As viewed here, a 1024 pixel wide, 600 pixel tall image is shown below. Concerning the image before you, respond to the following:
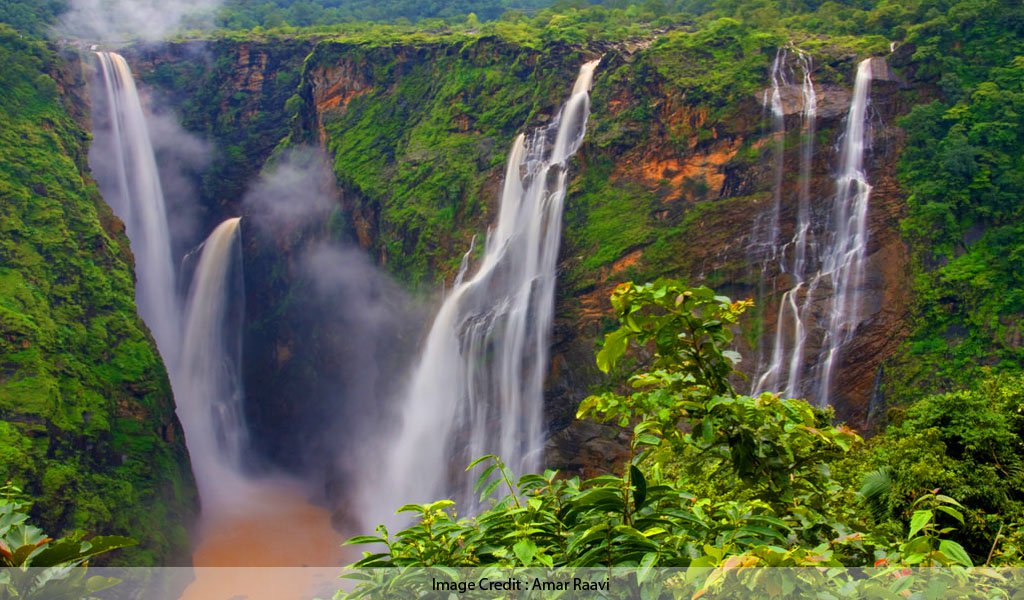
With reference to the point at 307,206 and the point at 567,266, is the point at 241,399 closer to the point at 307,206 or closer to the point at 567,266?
the point at 307,206

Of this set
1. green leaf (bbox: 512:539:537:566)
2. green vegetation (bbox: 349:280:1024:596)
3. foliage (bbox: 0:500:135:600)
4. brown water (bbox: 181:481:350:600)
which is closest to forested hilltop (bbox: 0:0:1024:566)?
brown water (bbox: 181:481:350:600)

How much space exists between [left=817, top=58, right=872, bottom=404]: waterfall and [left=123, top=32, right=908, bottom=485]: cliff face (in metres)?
0.24

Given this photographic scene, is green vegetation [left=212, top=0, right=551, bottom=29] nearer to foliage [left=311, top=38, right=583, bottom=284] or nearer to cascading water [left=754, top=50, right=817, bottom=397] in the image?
foliage [left=311, top=38, right=583, bottom=284]

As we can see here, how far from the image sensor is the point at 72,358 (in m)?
21.0

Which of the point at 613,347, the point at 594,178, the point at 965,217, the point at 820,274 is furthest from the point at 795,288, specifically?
the point at 613,347

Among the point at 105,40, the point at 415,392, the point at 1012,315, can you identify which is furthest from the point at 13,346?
the point at 1012,315

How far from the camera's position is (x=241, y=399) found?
29.7m

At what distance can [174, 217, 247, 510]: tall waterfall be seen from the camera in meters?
27.5

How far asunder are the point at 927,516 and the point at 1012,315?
17742mm

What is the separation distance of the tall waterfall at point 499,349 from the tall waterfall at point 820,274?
217 inches

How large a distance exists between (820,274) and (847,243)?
0.98 metres

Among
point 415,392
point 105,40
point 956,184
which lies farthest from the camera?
point 105,40

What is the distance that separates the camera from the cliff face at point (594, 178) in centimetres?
2022

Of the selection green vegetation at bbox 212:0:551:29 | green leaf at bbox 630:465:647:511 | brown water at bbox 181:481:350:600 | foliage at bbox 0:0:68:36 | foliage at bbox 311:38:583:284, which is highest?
green vegetation at bbox 212:0:551:29
